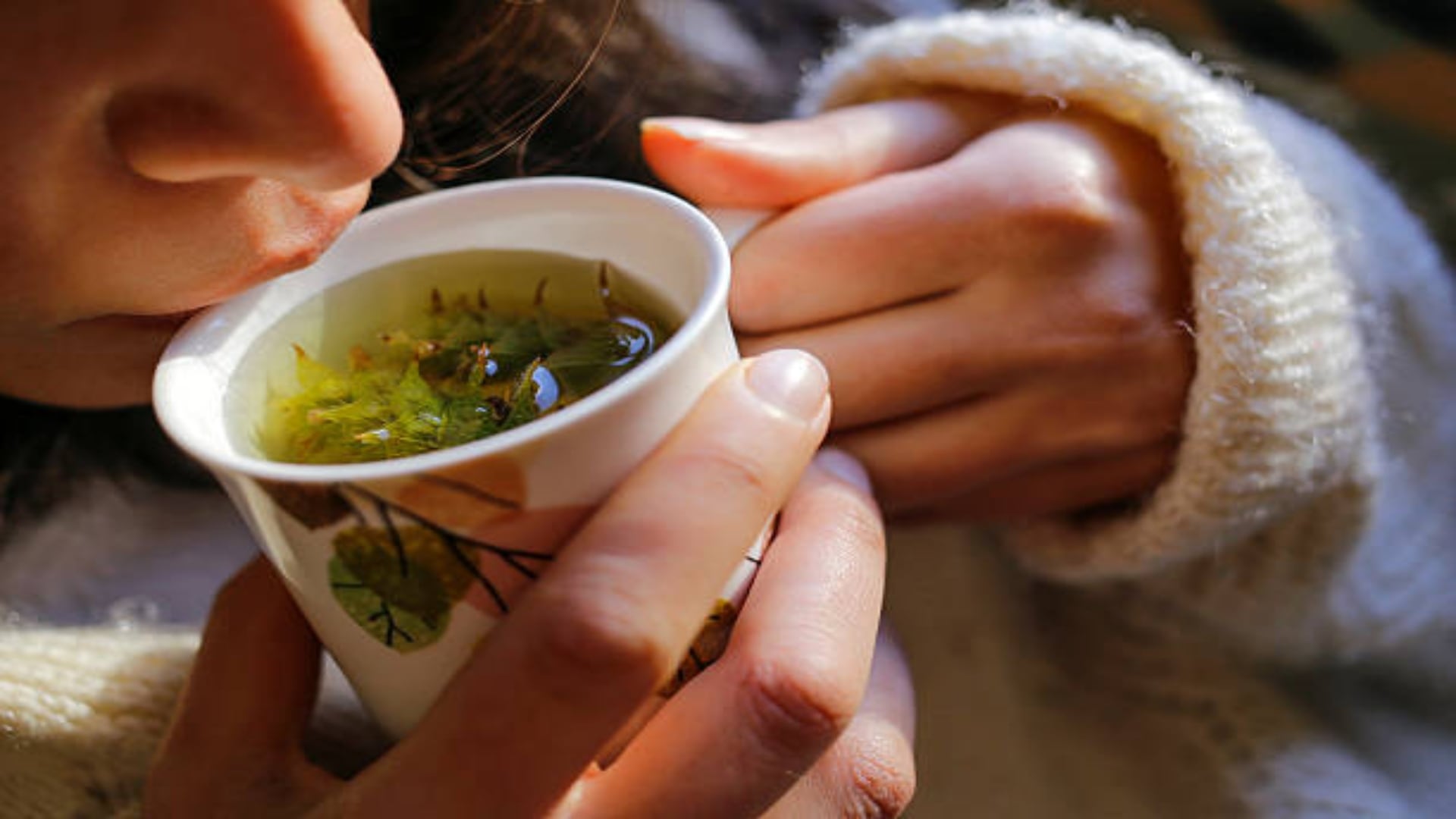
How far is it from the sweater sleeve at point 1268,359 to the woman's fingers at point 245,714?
462 mm

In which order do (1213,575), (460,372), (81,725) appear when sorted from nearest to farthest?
(460,372), (81,725), (1213,575)

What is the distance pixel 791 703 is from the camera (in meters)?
0.44

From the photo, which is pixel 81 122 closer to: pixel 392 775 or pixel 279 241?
pixel 279 241

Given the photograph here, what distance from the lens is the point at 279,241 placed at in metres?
0.48

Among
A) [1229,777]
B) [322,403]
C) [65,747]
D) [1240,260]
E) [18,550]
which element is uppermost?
[1240,260]

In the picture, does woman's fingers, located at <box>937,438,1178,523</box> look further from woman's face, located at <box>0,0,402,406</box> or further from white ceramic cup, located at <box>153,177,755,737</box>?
woman's face, located at <box>0,0,402,406</box>

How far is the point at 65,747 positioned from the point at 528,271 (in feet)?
1.20

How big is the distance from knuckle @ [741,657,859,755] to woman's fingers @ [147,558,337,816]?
0.73 feet

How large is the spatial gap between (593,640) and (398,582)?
8cm

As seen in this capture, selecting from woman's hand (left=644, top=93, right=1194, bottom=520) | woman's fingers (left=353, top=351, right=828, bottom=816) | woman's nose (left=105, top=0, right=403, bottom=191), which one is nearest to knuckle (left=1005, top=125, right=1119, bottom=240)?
woman's hand (left=644, top=93, right=1194, bottom=520)

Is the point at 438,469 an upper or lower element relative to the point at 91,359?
upper

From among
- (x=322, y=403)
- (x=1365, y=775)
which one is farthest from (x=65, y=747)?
(x=1365, y=775)

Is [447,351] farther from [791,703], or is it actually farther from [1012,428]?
[1012,428]

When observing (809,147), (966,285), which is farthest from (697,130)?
(966,285)
